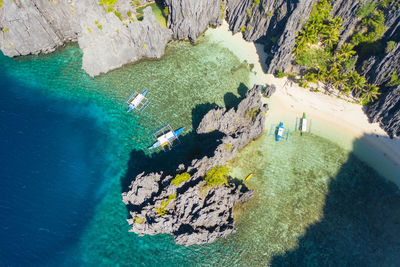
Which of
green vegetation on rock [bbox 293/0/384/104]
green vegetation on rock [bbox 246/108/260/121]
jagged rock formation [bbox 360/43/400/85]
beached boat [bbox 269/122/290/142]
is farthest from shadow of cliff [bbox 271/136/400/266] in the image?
green vegetation on rock [bbox 246/108/260/121]

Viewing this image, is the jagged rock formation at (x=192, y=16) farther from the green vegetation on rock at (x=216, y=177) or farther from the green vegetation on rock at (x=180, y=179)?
the green vegetation on rock at (x=180, y=179)

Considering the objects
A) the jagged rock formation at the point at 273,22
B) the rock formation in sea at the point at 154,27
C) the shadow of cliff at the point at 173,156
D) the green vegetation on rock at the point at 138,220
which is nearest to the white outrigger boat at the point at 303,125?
the rock formation in sea at the point at 154,27

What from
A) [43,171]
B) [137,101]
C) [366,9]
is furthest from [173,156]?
[366,9]

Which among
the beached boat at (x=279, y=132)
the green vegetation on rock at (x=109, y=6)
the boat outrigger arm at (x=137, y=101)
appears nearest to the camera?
the beached boat at (x=279, y=132)

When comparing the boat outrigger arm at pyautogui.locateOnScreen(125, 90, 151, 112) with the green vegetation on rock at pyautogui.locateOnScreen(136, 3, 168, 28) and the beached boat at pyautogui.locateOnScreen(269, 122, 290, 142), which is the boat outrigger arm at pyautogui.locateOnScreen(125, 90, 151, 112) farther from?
the beached boat at pyautogui.locateOnScreen(269, 122, 290, 142)

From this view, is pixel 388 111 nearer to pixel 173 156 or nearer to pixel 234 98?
pixel 234 98

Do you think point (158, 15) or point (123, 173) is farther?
point (158, 15)
